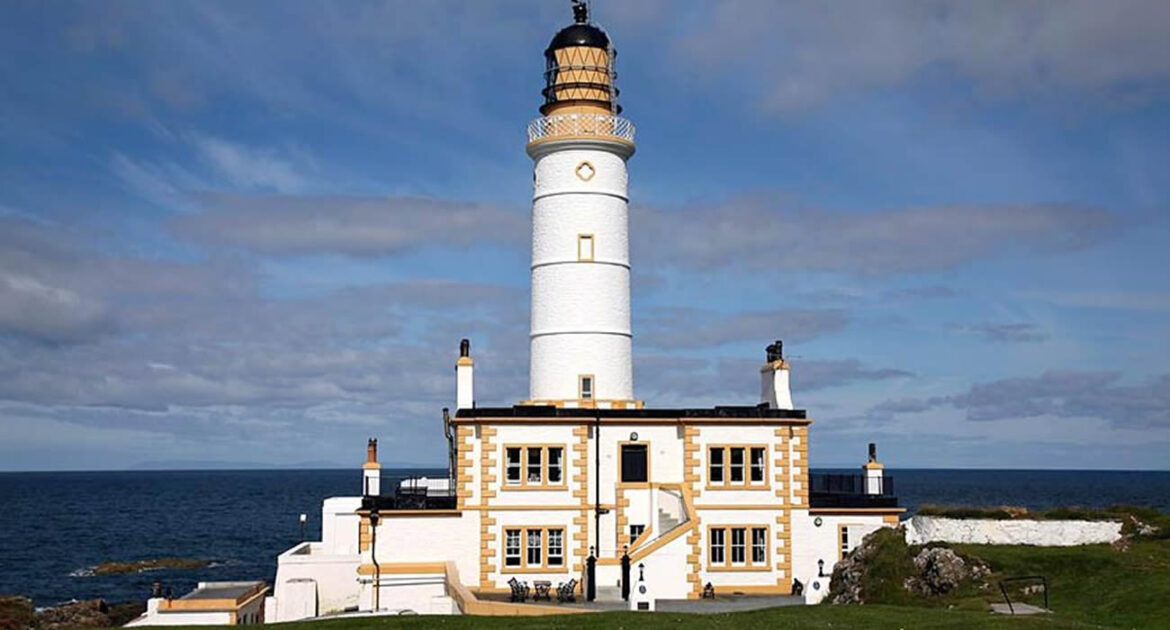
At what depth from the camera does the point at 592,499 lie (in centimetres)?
3553

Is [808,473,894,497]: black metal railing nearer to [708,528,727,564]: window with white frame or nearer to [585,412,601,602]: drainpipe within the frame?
[708,528,727,564]: window with white frame

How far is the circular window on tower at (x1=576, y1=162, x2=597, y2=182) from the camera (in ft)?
130

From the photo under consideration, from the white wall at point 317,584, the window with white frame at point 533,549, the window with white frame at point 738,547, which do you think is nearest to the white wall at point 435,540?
the window with white frame at point 533,549

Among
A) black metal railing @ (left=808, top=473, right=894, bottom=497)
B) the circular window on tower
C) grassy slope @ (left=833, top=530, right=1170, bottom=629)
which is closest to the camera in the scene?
grassy slope @ (left=833, top=530, right=1170, bottom=629)

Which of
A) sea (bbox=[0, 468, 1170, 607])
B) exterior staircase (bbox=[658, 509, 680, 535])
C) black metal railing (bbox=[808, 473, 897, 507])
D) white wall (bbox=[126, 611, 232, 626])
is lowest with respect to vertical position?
sea (bbox=[0, 468, 1170, 607])

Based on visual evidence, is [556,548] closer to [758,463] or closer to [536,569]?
[536,569]

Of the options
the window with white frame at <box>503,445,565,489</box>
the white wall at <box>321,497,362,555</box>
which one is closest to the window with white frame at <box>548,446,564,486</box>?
the window with white frame at <box>503,445,565,489</box>

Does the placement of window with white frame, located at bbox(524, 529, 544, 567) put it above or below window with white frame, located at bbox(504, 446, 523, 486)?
below

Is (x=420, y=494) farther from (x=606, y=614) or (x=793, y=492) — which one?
(x=606, y=614)

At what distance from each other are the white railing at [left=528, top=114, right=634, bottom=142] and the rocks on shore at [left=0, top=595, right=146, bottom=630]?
24.4 metres

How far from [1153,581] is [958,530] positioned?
6.99m

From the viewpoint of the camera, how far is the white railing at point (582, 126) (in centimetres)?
3953

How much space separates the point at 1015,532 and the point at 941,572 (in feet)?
15.2

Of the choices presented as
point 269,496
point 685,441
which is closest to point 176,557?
point 685,441
